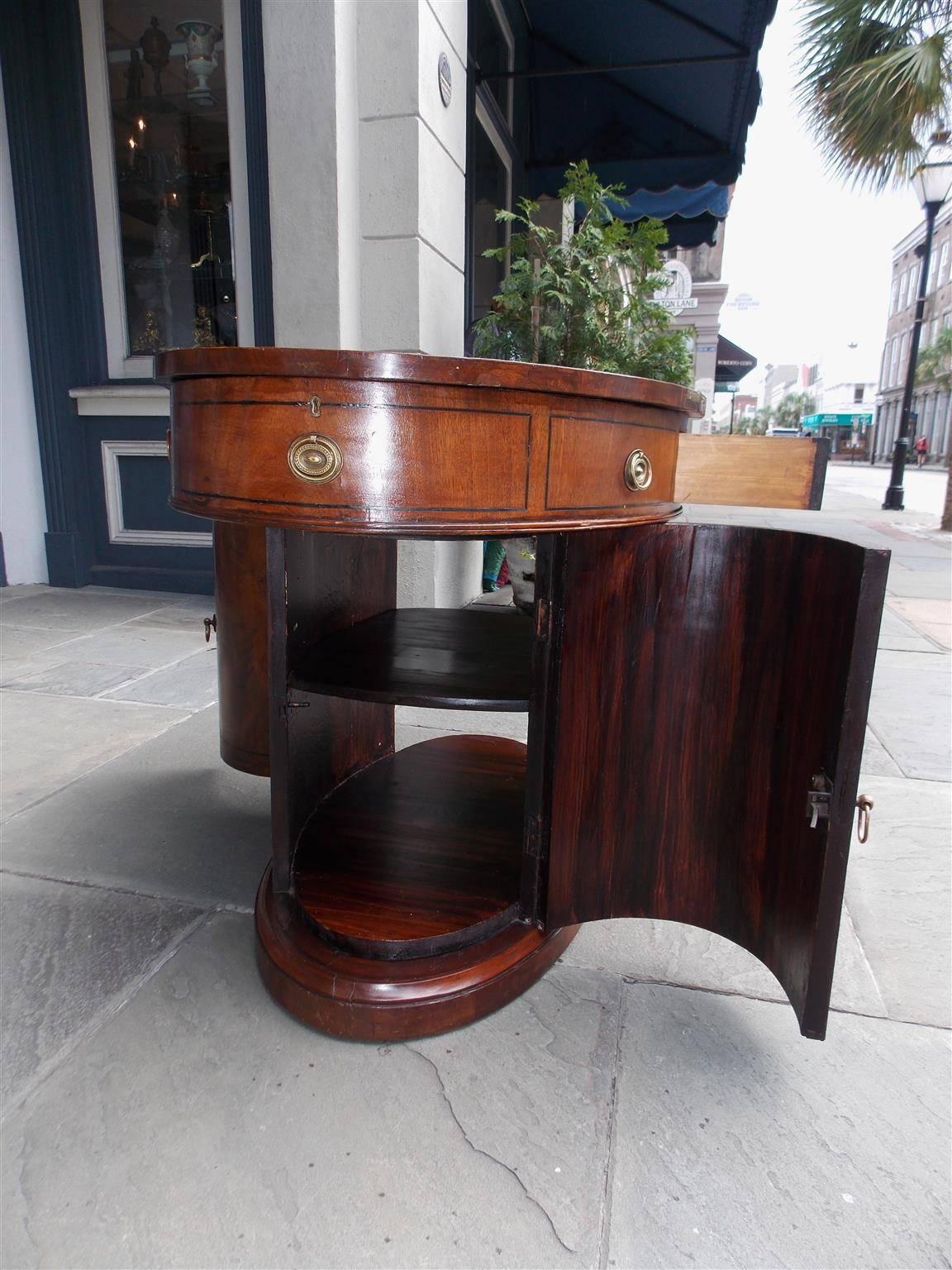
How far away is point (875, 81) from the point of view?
21.4 feet

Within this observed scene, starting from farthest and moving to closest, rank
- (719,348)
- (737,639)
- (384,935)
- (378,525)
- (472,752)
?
(719,348) < (472,752) < (384,935) < (737,639) < (378,525)

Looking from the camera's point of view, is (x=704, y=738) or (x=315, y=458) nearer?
(x=315, y=458)

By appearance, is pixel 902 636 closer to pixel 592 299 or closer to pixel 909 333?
pixel 592 299

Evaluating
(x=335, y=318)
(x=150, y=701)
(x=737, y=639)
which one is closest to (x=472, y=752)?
(x=737, y=639)

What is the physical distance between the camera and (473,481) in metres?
0.92

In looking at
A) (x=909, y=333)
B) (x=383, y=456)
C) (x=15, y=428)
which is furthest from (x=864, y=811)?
(x=909, y=333)

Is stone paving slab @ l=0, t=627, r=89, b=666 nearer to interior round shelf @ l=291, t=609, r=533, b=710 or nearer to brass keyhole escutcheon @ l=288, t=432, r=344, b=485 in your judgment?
interior round shelf @ l=291, t=609, r=533, b=710

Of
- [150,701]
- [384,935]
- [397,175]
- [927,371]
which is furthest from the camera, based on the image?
[927,371]

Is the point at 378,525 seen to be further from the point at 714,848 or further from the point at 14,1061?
the point at 14,1061

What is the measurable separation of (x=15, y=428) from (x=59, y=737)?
252 cm

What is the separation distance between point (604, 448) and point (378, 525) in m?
0.31

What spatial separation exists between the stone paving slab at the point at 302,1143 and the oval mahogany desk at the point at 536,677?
0.08 metres

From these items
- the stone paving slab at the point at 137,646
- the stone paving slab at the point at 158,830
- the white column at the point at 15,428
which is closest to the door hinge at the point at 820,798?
the stone paving slab at the point at 158,830

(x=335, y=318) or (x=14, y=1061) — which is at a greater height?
(x=335, y=318)
